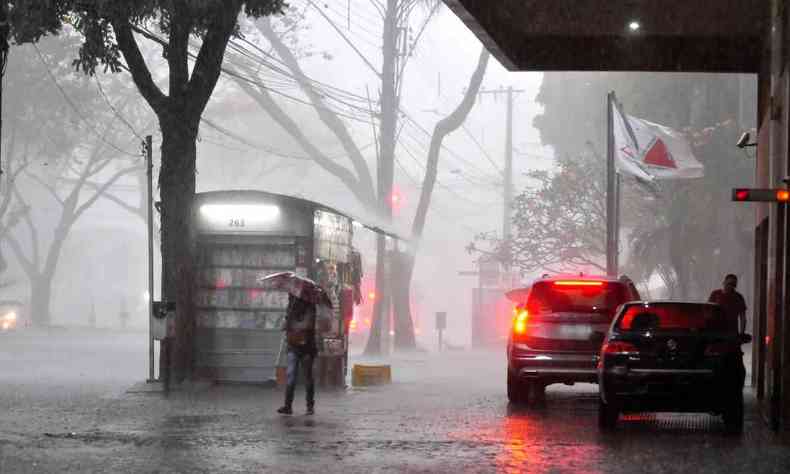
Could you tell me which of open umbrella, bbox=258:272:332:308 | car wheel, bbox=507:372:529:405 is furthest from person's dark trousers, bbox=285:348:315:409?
car wheel, bbox=507:372:529:405

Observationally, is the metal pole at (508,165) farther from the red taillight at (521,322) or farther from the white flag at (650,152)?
the red taillight at (521,322)

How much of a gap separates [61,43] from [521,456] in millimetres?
43954

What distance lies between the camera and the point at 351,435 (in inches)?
667

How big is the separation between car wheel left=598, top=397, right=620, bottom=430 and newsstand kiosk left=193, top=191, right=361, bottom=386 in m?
7.48

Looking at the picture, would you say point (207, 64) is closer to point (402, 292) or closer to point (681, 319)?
point (681, 319)

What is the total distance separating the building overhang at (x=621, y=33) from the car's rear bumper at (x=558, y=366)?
483 centimetres

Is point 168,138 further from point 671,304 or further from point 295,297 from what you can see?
point 671,304

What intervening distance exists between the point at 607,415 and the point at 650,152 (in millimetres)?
16357

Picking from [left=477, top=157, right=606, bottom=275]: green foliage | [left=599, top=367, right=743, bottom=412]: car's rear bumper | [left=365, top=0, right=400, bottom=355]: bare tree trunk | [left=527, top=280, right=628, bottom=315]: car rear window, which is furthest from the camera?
[left=477, top=157, right=606, bottom=275]: green foliage

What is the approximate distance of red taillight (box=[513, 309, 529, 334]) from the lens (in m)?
21.8

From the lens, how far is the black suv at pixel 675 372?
58.2ft

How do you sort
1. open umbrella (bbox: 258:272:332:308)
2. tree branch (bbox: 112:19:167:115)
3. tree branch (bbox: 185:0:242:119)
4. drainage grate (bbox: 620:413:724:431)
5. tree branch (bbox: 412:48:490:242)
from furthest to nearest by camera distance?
tree branch (bbox: 412:48:490:242) → tree branch (bbox: 185:0:242:119) → tree branch (bbox: 112:19:167:115) → open umbrella (bbox: 258:272:332:308) → drainage grate (bbox: 620:413:724:431)

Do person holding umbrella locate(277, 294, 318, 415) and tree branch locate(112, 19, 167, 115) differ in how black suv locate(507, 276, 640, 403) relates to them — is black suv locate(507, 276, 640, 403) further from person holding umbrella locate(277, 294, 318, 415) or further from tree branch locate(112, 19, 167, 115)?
tree branch locate(112, 19, 167, 115)

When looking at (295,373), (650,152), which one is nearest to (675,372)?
(295,373)
